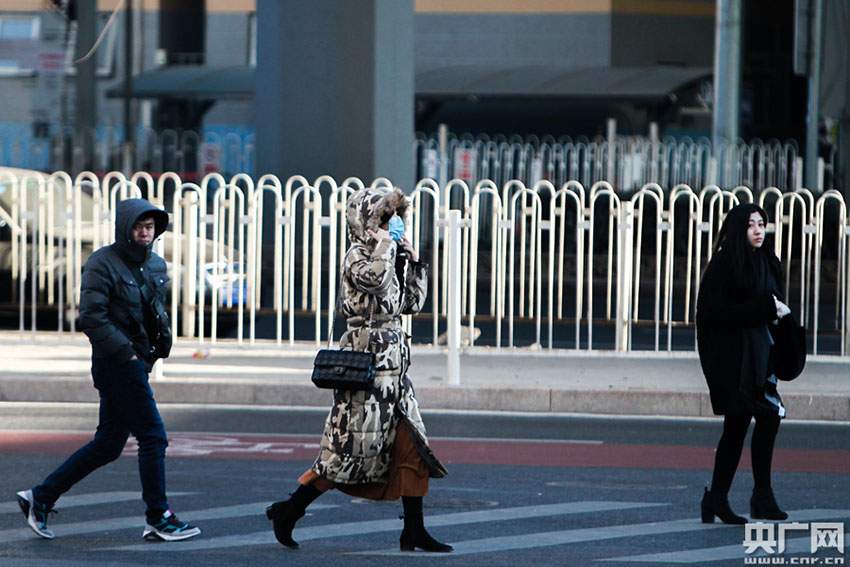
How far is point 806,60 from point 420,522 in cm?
1374

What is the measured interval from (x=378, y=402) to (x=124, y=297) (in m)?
1.27

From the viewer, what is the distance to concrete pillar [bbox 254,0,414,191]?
17188 millimetres

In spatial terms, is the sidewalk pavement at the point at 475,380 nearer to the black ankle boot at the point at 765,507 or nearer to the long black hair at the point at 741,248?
the black ankle boot at the point at 765,507

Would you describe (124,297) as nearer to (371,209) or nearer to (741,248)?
(371,209)

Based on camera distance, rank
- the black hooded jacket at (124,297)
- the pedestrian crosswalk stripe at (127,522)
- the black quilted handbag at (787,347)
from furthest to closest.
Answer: the black quilted handbag at (787,347) < the pedestrian crosswalk stripe at (127,522) < the black hooded jacket at (124,297)

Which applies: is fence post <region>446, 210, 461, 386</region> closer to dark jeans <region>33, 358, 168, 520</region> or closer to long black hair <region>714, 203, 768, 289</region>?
long black hair <region>714, 203, 768, 289</region>

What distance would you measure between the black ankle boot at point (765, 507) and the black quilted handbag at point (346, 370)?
2.13 m

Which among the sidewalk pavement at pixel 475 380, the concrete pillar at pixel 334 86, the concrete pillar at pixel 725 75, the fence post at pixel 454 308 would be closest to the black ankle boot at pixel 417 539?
the sidewalk pavement at pixel 475 380

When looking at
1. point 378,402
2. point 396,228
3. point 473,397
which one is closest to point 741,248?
point 396,228

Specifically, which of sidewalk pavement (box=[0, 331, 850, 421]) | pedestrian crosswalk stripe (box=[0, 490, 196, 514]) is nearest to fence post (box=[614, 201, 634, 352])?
sidewalk pavement (box=[0, 331, 850, 421])

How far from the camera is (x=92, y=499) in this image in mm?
7363

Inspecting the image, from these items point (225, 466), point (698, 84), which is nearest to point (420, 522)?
point (225, 466)

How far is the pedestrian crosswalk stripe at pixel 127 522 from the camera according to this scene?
259 inches

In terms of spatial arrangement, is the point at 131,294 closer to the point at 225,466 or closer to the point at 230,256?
the point at 225,466
